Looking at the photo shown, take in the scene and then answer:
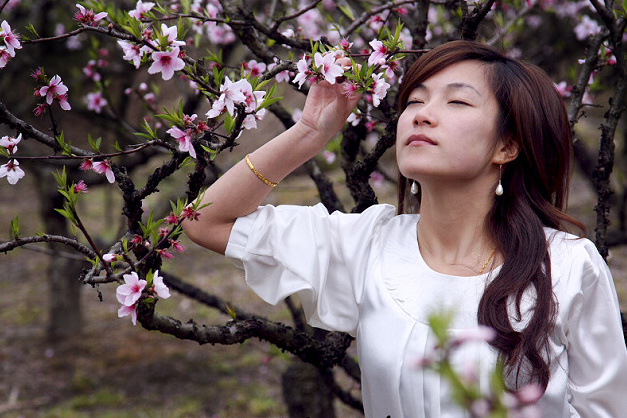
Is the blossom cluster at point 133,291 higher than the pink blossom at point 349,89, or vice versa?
the pink blossom at point 349,89

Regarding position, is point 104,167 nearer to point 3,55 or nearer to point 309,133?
point 3,55

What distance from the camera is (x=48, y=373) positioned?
5.07 metres

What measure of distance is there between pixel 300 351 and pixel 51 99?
3.36 ft

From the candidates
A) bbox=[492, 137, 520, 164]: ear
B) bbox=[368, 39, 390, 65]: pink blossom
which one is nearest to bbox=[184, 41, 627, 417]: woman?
bbox=[492, 137, 520, 164]: ear

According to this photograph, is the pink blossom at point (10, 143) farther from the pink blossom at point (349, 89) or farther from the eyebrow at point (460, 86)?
the eyebrow at point (460, 86)

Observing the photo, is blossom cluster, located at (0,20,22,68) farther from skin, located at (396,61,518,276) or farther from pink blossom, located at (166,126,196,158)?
skin, located at (396,61,518,276)

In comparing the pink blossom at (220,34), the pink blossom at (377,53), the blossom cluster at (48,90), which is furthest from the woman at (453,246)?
the pink blossom at (220,34)

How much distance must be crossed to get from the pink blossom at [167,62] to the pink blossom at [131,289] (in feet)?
1.71

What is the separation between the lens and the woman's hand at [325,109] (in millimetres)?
1842

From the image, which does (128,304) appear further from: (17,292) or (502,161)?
(17,292)

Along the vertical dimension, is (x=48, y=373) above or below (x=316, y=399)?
below

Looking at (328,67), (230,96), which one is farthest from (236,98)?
(328,67)

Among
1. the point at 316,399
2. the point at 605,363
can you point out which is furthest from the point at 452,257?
the point at 316,399

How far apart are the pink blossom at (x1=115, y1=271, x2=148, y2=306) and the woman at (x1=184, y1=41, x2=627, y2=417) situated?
373 mm
